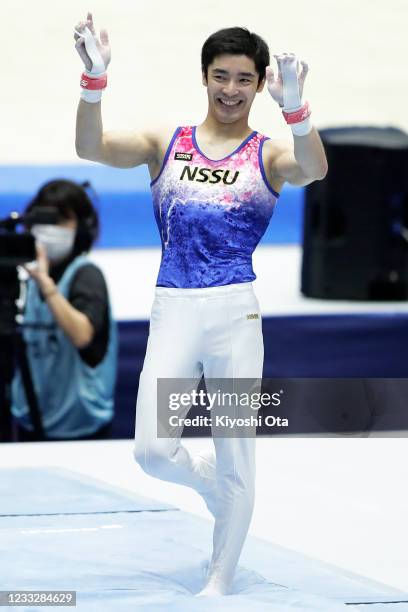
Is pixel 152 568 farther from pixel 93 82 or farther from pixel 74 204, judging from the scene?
pixel 74 204

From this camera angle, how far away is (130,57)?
31.0 feet

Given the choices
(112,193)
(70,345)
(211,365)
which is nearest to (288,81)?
(211,365)

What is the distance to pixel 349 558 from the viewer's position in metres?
3.76

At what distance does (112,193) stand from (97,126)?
226 inches

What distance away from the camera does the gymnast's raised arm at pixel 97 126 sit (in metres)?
3.09

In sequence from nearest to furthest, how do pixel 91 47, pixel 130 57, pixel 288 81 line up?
pixel 288 81 < pixel 91 47 < pixel 130 57

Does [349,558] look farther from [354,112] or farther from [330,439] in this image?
[354,112]

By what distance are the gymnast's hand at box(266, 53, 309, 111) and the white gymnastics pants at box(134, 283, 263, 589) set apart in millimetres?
497

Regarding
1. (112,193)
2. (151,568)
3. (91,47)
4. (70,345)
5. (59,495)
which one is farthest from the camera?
(112,193)

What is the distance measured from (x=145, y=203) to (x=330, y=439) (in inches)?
152

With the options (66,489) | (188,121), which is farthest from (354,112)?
(66,489)

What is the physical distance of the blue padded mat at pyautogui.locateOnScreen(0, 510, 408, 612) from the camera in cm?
305

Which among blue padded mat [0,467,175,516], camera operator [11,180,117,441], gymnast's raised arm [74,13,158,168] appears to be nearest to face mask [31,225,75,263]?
camera operator [11,180,117,441]

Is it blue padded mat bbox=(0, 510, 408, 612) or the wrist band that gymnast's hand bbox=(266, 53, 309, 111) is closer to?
the wrist band
